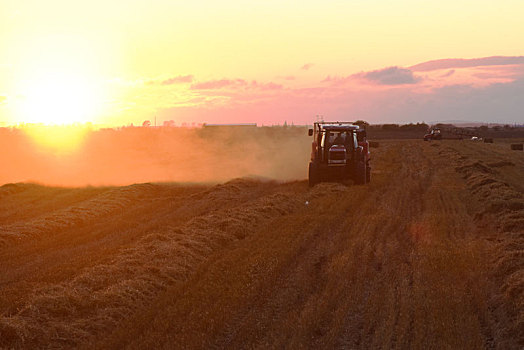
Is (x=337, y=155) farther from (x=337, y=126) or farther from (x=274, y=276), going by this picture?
(x=274, y=276)

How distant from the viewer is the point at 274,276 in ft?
34.7

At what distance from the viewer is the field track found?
7.83 metres


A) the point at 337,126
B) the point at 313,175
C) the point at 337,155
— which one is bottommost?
the point at 313,175

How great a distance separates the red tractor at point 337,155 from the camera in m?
25.9

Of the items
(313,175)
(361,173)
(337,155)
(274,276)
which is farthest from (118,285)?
(361,173)

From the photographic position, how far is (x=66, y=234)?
55.0 feet

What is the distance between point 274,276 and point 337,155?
16.0 meters

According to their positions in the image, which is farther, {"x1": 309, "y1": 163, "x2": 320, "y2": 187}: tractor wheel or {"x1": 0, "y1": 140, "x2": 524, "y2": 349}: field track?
{"x1": 309, "y1": 163, "x2": 320, "y2": 187}: tractor wheel

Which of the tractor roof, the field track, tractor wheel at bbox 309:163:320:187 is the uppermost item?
the tractor roof

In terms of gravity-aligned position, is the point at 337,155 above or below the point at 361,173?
above

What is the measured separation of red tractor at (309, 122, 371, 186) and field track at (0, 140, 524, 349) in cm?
503

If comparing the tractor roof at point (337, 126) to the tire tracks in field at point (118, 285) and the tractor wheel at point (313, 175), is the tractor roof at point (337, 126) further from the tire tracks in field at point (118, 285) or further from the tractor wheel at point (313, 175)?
the tire tracks in field at point (118, 285)

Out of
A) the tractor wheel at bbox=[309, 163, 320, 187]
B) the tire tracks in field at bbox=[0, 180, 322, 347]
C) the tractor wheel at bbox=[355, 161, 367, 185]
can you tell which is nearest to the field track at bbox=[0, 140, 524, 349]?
the tire tracks in field at bbox=[0, 180, 322, 347]

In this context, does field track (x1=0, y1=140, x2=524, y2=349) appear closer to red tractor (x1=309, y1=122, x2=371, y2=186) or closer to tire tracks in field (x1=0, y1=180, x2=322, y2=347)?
tire tracks in field (x1=0, y1=180, x2=322, y2=347)
